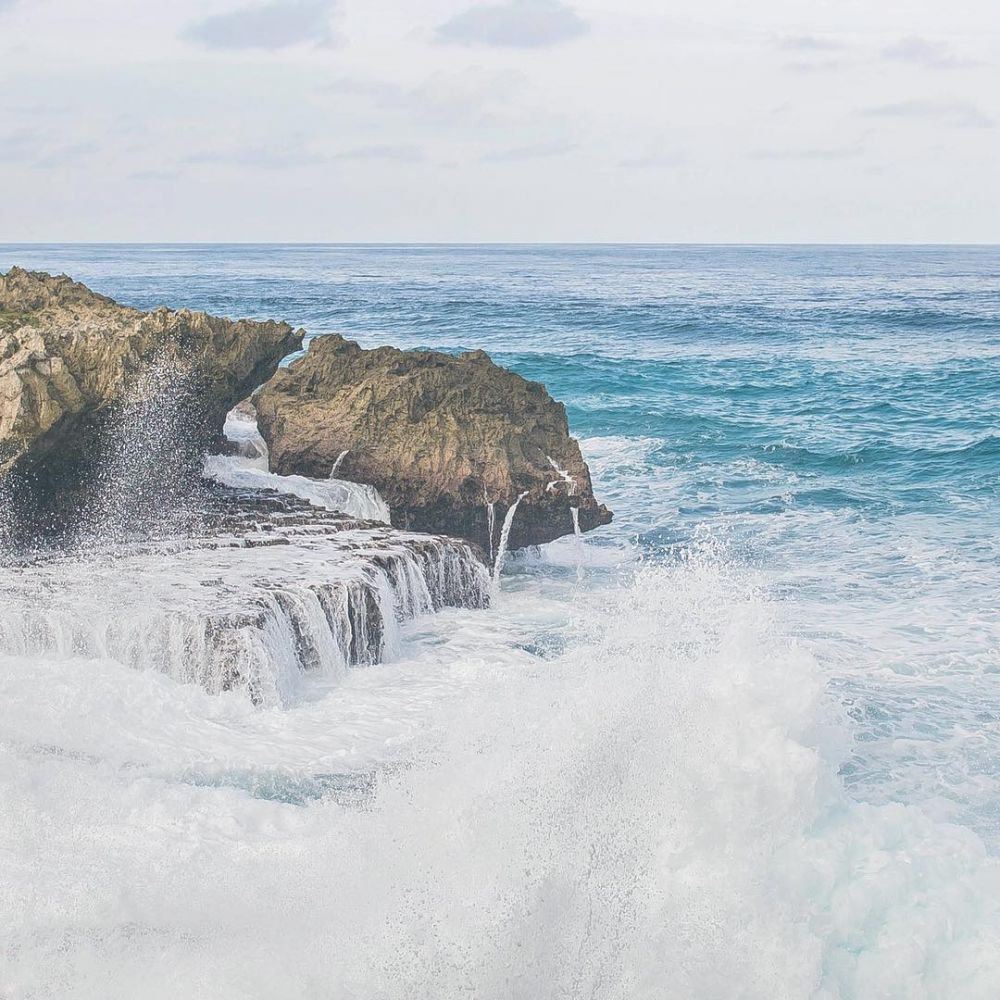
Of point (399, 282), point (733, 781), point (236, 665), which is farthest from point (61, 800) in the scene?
point (399, 282)

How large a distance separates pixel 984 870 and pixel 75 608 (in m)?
7.48

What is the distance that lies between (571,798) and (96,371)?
707 centimetres

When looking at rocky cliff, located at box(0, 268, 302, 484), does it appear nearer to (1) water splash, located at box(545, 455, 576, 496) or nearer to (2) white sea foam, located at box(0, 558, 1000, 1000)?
(2) white sea foam, located at box(0, 558, 1000, 1000)

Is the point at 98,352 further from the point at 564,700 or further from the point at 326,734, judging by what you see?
the point at 564,700

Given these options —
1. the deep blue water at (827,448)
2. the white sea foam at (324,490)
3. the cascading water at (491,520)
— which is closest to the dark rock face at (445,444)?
the cascading water at (491,520)

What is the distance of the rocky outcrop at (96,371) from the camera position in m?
11.1

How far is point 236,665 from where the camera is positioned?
31.7 ft

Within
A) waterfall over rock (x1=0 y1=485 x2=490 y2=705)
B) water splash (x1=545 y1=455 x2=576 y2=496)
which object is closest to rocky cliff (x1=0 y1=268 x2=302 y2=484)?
waterfall over rock (x1=0 y1=485 x2=490 y2=705)

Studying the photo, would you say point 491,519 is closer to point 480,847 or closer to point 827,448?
point 480,847

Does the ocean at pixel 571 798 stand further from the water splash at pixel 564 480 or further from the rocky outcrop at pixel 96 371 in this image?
the rocky outcrop at pixel 96 371

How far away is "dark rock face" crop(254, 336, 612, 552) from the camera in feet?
45.8

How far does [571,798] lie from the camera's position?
7414mm

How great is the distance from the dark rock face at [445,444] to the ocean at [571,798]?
0.82 metres

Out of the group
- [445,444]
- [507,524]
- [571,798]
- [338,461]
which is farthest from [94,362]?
[571,798]
